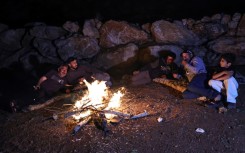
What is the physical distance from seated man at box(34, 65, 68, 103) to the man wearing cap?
3823 mm

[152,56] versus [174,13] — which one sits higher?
[174,13]

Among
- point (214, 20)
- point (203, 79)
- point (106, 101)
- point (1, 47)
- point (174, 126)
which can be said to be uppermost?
point (214, 20)

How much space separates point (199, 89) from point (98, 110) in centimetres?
281

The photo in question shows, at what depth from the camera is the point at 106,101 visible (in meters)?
7.74

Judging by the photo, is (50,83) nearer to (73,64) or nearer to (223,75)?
(73,64)

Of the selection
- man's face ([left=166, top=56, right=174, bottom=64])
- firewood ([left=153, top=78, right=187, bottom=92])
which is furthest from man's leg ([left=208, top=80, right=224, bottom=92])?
man's face ([left=166, top=56, right=174, bottom=64])

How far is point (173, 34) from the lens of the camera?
1105cm

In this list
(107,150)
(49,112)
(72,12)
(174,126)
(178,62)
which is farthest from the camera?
(72,12)

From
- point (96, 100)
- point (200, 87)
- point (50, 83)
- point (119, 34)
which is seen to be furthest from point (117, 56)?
point (200, 87)

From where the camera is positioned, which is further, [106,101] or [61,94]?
[61,94]

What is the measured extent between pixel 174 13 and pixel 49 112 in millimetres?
7482

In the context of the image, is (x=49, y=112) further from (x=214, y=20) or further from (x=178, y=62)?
(x=214, y=20)

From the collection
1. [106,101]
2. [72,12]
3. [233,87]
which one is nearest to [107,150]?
[106,101]

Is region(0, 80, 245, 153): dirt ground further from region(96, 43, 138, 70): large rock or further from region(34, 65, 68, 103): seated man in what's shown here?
region(96, 43, 138, 70): large rock
